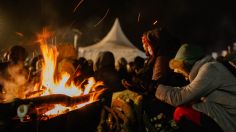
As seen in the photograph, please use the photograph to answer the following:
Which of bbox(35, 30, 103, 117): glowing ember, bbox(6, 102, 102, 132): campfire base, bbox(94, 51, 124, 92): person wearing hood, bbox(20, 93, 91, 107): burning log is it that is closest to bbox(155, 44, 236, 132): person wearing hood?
bbox(6, 102, 102, 132): campfire base

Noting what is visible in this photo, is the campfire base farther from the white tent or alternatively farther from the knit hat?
the white tent

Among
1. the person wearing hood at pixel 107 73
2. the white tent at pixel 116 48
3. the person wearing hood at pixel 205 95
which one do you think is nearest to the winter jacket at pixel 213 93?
the person wearing hood at pixel 205 95

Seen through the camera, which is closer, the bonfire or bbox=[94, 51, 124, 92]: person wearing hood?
the bonfire

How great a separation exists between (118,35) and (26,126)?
18902 millimetres

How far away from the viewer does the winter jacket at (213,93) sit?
4523 millimetres

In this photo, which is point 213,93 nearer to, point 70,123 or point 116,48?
point 70,123

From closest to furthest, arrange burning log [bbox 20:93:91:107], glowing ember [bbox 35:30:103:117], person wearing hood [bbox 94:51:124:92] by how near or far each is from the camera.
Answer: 1. burning log [bbox 20:93:91:107]
2. glowing ember [bbox 35:30:103:117]
3. person wearing hood [bbox 94:51:124:92]

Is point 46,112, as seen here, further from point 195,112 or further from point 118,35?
point 118,35

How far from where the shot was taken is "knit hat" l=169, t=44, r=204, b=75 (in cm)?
479

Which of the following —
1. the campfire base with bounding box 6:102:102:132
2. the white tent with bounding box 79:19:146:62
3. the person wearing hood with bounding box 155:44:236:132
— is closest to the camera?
the campfire base with bounding box 6:102:102:132

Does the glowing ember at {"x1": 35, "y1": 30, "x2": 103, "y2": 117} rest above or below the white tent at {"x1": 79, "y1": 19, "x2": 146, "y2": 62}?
below

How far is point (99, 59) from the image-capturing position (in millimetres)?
8211

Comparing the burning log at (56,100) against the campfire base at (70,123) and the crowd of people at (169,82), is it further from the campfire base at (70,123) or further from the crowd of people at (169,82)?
the crowd of people at (169,82)

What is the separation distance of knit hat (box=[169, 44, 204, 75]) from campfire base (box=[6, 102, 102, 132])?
4.54 feet
